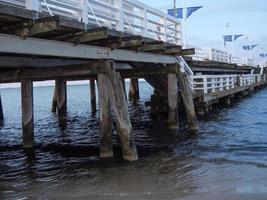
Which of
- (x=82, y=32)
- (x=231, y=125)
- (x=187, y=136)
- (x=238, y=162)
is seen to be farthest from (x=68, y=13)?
(x=231, y=125)

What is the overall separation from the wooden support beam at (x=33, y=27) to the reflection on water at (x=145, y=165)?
129 inches

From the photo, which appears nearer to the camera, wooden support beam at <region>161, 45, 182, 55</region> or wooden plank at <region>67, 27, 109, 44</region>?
wooden plank at <region>67, 27, 109, 44</region>

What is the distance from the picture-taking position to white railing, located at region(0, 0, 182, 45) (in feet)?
31.9

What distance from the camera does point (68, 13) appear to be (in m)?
11.0

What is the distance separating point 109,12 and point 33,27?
3.97 m

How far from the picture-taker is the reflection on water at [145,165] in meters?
8.73

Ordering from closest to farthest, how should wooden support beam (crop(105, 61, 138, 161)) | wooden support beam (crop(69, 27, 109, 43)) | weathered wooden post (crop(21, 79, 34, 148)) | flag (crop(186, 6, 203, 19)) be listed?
1. wooden support beam (crop(69, 27, 109, 43))
2. wooden support beam (crop(105, 61, 138, 161))
3. weathered wooden post (crop(21, 79, 34, 148))
4. flag (crop(186, 6, 203, 19))

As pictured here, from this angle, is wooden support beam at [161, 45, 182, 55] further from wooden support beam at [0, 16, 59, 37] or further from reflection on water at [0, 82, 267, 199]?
wooden support beam at [0, 16, 59, 37]

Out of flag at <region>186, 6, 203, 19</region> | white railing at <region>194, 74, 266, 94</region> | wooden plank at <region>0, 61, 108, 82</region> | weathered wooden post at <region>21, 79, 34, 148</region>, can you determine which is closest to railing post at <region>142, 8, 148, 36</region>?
wooden plank at <region>0, 61, 108, 82</region>

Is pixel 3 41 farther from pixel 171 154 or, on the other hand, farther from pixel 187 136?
pixel 187 136

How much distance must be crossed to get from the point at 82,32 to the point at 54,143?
6.86m

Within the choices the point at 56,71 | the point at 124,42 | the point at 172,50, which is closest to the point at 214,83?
the point at 172,50

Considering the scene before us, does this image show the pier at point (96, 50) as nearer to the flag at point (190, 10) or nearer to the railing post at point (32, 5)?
the railing post at point (32, 5)

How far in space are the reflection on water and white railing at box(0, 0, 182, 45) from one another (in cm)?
374
